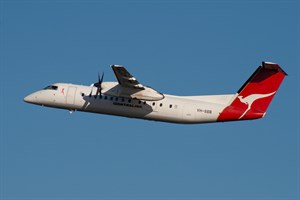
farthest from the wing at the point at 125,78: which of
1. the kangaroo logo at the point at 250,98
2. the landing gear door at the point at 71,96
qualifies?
the kangaroo logo at the point at 250,98

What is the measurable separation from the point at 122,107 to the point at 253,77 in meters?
8.46

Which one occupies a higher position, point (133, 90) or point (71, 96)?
point (133, 90)

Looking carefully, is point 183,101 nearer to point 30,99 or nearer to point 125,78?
point 125,78

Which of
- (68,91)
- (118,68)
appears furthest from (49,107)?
(118,68)

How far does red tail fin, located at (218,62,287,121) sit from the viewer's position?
36.3 metres

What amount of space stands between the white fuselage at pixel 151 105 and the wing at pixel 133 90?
0.40 meters

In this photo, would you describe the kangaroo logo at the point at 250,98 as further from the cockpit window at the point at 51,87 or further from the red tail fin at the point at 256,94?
the cockpit window at the point at 51,87

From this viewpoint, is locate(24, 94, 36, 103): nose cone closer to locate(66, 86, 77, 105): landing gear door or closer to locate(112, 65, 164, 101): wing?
locate(66, 86, 77, 105): landing gear door

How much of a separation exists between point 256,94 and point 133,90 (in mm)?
7715

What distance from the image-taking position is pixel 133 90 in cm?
3641

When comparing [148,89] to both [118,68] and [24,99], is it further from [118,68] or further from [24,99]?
[24,99]

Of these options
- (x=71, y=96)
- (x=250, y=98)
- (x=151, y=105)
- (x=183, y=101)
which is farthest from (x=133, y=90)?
(x=250, y=98)

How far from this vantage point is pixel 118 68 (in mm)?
34562

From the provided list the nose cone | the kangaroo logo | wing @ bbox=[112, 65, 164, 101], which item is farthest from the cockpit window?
the kangaroo logo
